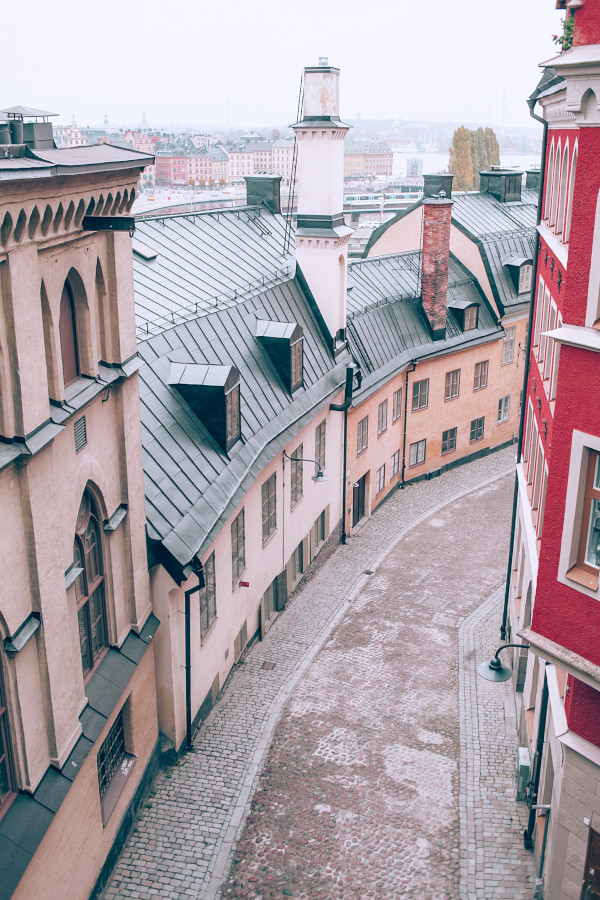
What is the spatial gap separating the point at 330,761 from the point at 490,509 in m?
17.5

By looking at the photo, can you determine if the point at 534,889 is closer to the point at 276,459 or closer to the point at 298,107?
the point at 276,459

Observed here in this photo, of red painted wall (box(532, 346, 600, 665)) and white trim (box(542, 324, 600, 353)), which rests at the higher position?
white trim (box(542, 324, 600, 353))

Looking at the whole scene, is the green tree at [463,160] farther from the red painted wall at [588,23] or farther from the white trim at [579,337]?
the white trim at [579,337]

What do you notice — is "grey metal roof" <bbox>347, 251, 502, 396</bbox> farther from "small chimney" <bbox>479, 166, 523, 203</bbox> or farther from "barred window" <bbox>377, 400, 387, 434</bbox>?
"small chimney" <bbox>479, 166, 523, 203</bbox>

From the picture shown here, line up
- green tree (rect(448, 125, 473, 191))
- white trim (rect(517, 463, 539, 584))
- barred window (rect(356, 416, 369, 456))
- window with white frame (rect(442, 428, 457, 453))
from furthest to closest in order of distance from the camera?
green tree (rect(448, 125, 473, 191)) → window with white frame (rect(442, 428, 457, 453)) → barred window (rect(356, 416, 369, 456)) → white trim (rect(517, 463, 539, 584))

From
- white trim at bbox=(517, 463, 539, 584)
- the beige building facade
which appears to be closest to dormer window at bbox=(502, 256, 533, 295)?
white trim at bbox=(517, 463, 539, 584)

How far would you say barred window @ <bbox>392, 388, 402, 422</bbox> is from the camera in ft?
119

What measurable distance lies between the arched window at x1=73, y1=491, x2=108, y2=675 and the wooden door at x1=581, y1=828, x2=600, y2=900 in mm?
8961

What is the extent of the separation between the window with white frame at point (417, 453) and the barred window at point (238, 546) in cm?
1654

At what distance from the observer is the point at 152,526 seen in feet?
58.6

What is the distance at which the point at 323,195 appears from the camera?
29328 mm

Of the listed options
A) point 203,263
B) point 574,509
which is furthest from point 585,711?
point 203,263

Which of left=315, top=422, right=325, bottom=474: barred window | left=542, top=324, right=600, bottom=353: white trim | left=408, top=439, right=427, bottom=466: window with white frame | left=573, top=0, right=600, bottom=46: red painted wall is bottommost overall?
left=408, top=439, right=427, bottom=466: window with white frame

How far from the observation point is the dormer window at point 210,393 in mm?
20594
